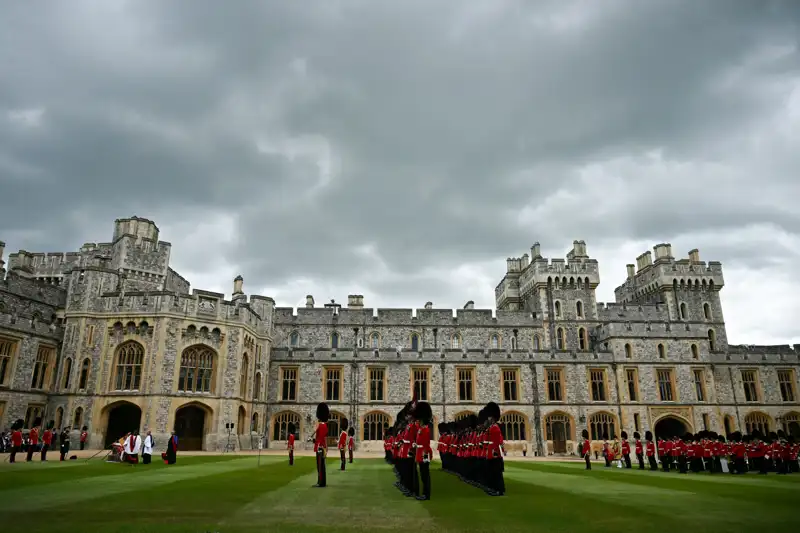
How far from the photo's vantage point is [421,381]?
39688mm

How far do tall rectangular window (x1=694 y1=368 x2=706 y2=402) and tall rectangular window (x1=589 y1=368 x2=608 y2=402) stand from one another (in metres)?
6.81

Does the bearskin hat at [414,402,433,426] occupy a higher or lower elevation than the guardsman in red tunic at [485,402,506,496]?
higher

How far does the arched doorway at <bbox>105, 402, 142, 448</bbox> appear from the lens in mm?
31688

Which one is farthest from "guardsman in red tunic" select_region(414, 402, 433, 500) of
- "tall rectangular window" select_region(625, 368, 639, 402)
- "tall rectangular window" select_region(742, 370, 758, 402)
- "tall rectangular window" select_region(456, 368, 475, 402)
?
"tall rectangular window" select_region(742, 370, 758, 402)

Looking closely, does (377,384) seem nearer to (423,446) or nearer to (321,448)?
(321,448)

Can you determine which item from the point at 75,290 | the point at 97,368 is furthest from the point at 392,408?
the point at 75,290

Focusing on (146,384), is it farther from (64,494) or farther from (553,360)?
(553,360)

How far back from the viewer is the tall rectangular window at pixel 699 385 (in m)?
39.8

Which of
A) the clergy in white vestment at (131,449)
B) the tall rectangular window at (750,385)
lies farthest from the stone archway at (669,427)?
the clergy in white vestment at (131,449)

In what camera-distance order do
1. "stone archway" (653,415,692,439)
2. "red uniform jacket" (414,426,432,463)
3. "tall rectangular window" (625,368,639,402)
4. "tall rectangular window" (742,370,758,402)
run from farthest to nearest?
"tall rectangular window" (742,370,758,402), "stone archway" (653,415,692,439), "tall rectangular window" (625,368,639,402), "red uniform jacket" (414,426,432,463)

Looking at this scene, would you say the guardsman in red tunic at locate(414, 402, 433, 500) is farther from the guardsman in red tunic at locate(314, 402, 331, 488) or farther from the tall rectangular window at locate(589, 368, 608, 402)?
the tall rectangular window at locate(589, 368, 608, 402)

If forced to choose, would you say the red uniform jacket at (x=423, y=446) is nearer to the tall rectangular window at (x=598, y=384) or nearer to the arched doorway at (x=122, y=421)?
the arched doorway at (x=122, y=421)

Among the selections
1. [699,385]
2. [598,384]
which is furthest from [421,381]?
[699,385]

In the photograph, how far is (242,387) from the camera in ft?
112
